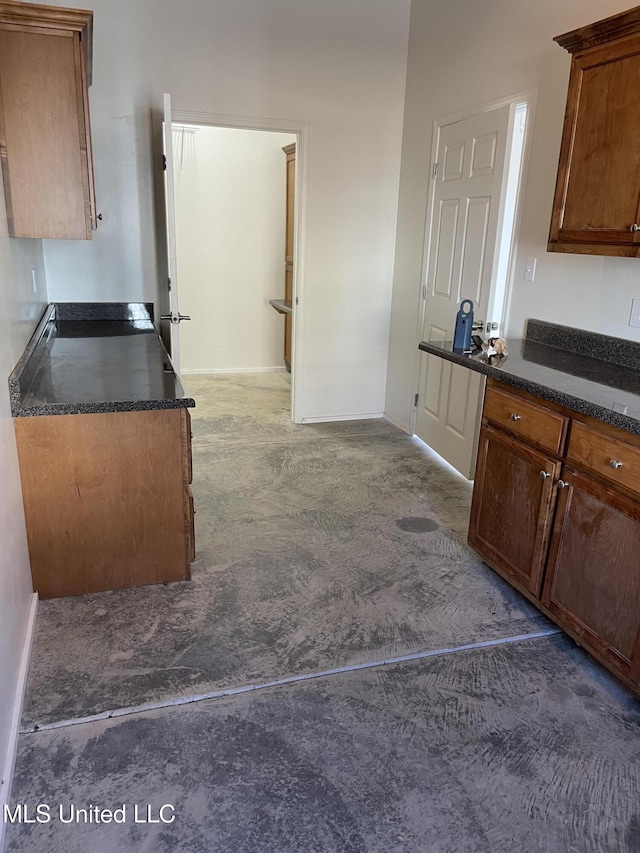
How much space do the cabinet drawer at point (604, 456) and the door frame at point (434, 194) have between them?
55.9 inches

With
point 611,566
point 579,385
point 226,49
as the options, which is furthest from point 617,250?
point 226,49

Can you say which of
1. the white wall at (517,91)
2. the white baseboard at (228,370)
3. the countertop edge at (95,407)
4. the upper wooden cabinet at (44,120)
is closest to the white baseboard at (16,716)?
the countertop edge at (95,407)

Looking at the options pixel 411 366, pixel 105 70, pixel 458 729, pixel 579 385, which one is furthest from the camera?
pixel 411 366

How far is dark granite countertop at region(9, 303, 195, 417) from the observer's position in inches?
89.7

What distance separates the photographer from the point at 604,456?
1.95 m

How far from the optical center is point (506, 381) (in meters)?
2.33

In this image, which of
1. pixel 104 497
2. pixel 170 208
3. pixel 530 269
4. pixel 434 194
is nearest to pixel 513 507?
pixel 530 269

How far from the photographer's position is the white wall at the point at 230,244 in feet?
18.7

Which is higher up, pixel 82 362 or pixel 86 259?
pixel 86 259

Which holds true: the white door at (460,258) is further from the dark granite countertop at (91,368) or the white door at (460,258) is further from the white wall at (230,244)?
the white wall at (230,244)

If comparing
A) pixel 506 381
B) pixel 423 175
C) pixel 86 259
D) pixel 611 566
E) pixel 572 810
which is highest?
pixel 423 175

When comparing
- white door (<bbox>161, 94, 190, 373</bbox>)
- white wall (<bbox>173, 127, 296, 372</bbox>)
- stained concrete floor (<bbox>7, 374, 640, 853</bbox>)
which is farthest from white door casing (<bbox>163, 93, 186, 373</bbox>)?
white wall (<bbox>173, 127, 296, 372</bbox>)

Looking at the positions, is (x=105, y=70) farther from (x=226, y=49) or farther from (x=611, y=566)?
(x=611, y=566)

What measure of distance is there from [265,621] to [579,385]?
1452 mm
